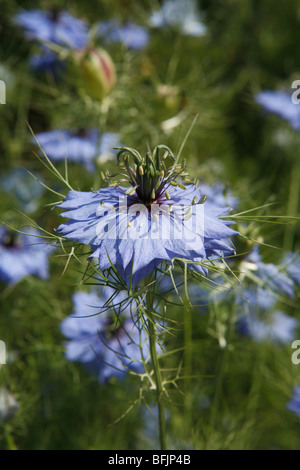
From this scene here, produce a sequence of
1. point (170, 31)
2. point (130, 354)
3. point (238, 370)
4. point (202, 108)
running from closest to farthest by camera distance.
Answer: point (130, 354), point (238, 370), point (202, 108), point (170, 31)

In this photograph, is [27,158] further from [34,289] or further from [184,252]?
[184,252]

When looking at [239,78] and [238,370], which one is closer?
[238,370]

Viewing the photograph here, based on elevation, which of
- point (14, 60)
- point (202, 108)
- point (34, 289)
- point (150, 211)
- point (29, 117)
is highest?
point (14, 60)

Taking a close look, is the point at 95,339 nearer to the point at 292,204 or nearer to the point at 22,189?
the point at 22,189

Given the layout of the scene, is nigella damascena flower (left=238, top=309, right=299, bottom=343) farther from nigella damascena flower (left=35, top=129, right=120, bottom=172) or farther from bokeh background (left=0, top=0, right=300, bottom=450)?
nigella damascena flower (left=35, top=129, right=120, bottom=172)

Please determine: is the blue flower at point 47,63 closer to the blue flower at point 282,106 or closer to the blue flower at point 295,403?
the blue flower at point 282,106

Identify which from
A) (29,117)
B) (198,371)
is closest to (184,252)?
(198,371)

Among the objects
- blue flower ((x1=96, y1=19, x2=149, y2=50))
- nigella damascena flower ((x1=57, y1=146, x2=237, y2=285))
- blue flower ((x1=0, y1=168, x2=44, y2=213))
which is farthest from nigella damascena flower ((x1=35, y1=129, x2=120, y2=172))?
nigella damascena flower ((x1=57, y1=146, x2=237, y2=285))
